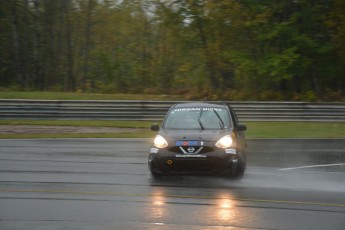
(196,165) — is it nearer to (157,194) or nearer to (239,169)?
(239,169)

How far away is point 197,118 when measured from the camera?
1230 centimetres

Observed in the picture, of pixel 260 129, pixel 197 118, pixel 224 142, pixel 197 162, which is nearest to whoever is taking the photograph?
pixel 197 162

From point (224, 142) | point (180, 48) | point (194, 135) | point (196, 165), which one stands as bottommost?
point (196, 165)

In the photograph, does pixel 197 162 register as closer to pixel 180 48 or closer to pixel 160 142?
pixel 160 142

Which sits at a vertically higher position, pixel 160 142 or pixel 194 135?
pixel 194 135

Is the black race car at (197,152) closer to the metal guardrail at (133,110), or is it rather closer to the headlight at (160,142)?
the headlight at (160,142)

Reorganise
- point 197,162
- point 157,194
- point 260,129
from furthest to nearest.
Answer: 1. point 260,129
2. point 197,162
3. point 157,194

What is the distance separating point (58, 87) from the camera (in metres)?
35.8

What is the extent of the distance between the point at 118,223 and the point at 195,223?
0.97 metres

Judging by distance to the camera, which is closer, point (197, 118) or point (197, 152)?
point (197, 152)

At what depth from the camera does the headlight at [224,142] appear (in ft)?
36.3

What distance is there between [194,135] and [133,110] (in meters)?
14.1

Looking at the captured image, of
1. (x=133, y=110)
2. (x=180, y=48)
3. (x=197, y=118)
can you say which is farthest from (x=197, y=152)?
(x=180, y=48)

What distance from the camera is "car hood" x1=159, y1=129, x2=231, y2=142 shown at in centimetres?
1116
